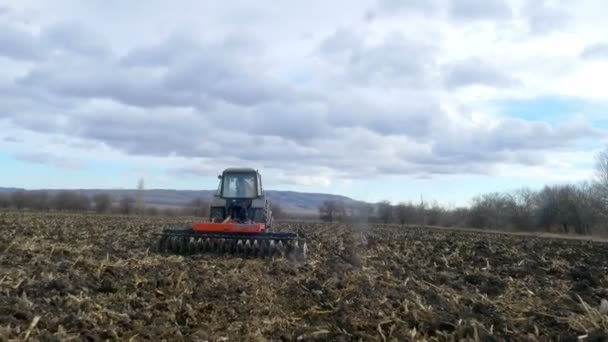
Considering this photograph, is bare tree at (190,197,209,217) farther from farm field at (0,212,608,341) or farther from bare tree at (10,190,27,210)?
farm field at (0,212,608,341)

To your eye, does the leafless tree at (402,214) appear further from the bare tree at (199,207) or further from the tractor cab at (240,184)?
the tractor cab at (240,184)

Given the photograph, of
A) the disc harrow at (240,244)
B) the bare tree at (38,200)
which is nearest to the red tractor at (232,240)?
the disc harrow at (240,244)

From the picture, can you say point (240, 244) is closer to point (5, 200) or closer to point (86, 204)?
point (86, 204)

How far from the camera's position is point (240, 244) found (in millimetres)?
14992

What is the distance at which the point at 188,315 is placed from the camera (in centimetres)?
801

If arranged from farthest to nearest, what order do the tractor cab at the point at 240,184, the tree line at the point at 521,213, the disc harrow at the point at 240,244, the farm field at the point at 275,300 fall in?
the tree line at the point at 521,213 < the tractor cab at the point at 240,184 < the disc harrow at the point at 240,244 < the farm field at the point at 275,300

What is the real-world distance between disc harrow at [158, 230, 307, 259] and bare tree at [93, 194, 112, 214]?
58377 mm

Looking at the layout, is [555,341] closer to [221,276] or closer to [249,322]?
[249,322]

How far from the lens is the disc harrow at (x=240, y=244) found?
49.0 feet

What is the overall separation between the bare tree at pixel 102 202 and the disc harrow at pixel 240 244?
58377 mm

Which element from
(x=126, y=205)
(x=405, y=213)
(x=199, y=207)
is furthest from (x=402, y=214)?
(x=126, y=205)

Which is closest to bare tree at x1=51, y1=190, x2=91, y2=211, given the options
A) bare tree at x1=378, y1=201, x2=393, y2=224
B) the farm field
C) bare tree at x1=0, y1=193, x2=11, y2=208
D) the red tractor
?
bare tree at x1=0, y1=193, x2=11, y2=208

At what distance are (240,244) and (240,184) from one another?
3.67m

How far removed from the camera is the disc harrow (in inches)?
588
